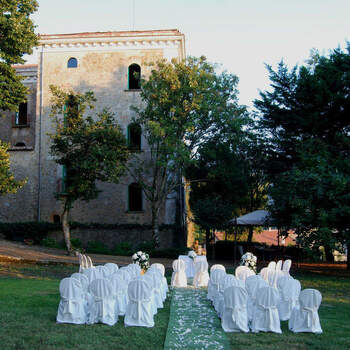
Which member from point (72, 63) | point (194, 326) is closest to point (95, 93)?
point (72, 63)

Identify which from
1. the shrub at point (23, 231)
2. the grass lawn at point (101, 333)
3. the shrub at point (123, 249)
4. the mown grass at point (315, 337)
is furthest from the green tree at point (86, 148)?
the mown grass at point (315, 337)

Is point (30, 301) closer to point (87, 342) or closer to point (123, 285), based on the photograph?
point (123, 285)

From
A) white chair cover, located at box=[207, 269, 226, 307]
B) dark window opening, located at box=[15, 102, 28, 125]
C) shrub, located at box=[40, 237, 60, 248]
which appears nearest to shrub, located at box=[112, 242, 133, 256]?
shrub, located at box=[40, 237, 60, 248]

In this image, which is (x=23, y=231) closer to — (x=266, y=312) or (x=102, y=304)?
(x=102, y=304)

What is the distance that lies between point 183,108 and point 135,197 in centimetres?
764

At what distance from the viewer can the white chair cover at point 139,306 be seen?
8.19 meters

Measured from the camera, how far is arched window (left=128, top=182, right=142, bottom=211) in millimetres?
27297

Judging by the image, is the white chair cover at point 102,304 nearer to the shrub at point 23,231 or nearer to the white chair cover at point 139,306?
the white chair cover at point 139,306

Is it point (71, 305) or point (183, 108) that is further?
point (183, 108)

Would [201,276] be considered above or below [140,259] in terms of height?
below

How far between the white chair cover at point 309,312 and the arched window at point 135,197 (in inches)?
775

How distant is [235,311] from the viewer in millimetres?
A: 8062

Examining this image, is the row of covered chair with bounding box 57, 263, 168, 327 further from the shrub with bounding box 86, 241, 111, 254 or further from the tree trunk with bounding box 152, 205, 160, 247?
the shrub with bounding box 86, 241, 111, 254

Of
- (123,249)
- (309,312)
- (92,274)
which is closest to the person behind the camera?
(309,312)
